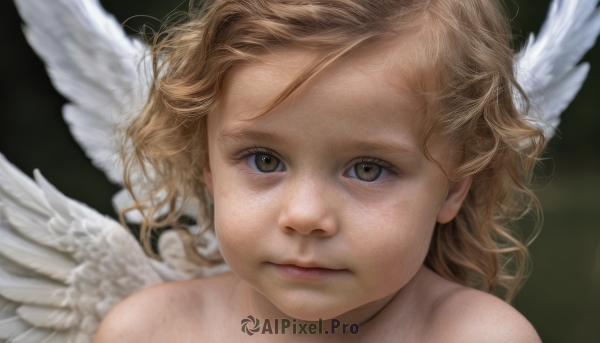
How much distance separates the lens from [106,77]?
133 cm

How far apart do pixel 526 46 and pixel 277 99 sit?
655 mm

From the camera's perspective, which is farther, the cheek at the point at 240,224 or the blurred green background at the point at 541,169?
the blurred green background at the point at 541,169

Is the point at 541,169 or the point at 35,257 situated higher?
the point at 35,257

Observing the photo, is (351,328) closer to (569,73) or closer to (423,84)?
(423,84)

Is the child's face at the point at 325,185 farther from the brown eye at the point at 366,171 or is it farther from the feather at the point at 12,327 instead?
the feather at the point at 12,327

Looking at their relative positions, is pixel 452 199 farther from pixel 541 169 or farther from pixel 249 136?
pixel 541 169

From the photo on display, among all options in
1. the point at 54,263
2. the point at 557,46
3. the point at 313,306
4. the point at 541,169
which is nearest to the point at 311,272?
the point at 313,306

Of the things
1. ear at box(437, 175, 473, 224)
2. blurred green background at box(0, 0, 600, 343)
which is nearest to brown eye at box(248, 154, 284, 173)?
ear at box(437, 175, 473, 224)

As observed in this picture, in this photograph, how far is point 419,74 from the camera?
83 cm

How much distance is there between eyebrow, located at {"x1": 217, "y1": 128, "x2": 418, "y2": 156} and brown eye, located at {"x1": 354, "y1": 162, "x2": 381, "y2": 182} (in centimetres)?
3

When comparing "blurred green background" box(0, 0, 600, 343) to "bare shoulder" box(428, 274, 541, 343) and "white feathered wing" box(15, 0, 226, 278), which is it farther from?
"bare shoulder" box(428, 274, 541, 343)

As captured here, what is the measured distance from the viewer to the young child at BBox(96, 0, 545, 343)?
0.81 m

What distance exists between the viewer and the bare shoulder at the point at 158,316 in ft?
3.39

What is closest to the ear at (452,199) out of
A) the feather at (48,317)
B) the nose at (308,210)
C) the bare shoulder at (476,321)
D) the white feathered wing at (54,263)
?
the bare shoulder at (476,321)
